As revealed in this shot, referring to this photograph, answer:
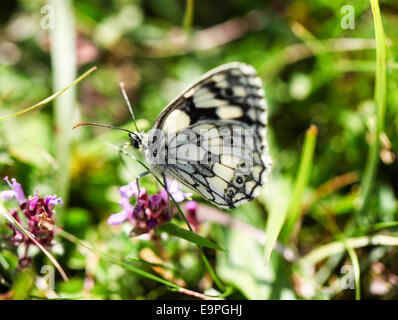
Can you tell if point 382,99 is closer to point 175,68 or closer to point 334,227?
point 334,227

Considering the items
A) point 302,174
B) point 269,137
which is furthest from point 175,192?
point 269,137

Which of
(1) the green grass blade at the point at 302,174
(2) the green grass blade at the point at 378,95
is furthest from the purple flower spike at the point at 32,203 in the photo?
(2) the green grass blade at the point at 378,95

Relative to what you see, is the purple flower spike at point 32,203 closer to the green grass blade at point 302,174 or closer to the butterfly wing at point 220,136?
the butterfly wing at point 220,136

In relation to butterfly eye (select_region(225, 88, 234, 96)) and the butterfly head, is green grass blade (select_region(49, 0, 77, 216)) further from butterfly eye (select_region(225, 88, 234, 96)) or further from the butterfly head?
butterfly eye (select_region(225, 88, 234, 96))

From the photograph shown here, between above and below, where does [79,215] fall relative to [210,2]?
below

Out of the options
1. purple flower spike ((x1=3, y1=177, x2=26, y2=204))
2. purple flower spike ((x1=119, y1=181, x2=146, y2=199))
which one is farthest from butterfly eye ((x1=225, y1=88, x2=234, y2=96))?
purple flower spike ((x1=3, y1=177, x2=26, y2=204))
